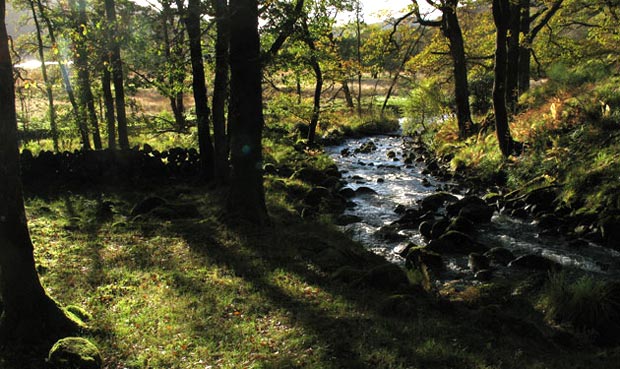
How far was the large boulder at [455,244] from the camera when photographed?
10.1 metres

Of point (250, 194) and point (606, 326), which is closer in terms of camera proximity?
point (606, 326)

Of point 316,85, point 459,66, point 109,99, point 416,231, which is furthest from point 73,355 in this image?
point 459,66

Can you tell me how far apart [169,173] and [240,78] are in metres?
6.71

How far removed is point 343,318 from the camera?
630cm

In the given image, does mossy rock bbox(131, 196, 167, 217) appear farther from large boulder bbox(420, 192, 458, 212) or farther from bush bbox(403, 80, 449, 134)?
bush bbox(403, 80, 449, 134)

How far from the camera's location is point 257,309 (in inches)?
261

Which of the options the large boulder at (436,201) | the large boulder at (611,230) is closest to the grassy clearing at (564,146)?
the large boulder at (611,230)

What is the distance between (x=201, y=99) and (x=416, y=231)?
23.8 feet

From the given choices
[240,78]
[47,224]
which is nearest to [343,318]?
[240,78]

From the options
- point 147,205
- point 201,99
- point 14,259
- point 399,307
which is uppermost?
point 201,99

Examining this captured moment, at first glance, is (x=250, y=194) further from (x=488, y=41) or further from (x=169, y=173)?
(x=488, y=41)

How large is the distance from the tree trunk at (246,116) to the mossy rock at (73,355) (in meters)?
5.64

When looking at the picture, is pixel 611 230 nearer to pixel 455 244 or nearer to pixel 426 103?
pixel 455 244

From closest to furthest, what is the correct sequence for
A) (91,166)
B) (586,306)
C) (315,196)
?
(586,306) → (315,196) → (91,166)
